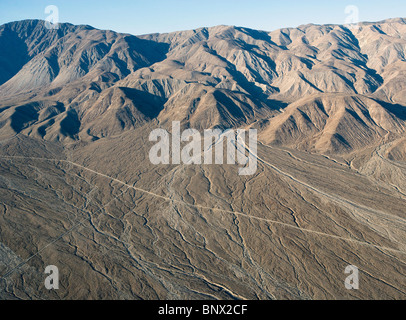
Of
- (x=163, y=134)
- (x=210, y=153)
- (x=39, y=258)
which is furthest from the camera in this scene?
(x=163, y=134)

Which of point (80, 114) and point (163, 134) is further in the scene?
point (80, 114)

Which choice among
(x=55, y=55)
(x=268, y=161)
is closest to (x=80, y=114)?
(x=268, y=161)

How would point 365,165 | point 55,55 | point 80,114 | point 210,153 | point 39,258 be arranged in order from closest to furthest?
point 39,258
point 365,165
point 210,153
point 80,114
point 55,55

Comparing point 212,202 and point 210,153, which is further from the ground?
point 210,153

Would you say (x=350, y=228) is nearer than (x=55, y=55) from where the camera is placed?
Yes

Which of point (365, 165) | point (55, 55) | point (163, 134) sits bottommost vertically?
point (365, 165)
